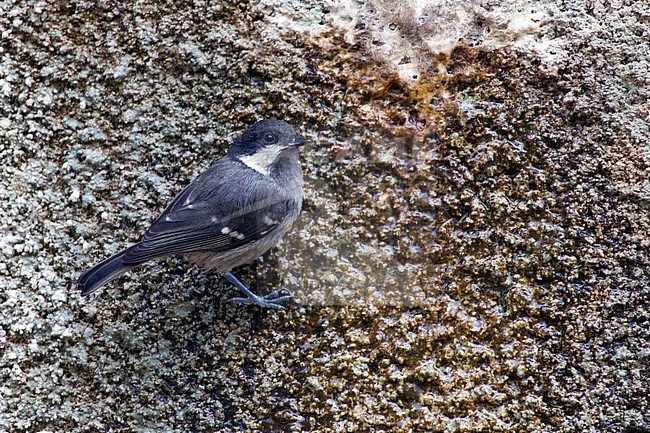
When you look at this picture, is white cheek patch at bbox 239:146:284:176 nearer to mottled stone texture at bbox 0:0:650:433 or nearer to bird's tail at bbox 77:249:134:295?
mottled stone texture at bbox 0:0:650:433

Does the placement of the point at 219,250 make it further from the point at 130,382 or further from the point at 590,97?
the point at 590,97

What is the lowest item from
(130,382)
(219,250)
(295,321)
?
(130,382)

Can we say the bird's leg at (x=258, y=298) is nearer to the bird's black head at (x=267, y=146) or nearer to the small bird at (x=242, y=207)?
the small bird at (x=242, y=207)

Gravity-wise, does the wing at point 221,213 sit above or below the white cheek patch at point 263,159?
below

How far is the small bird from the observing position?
3.16 m

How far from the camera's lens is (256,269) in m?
3.39

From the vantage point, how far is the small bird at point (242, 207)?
10.4 ft

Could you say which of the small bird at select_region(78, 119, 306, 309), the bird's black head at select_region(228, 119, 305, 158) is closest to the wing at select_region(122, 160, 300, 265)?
the small bird at select_region(78, 119, 306, 309)

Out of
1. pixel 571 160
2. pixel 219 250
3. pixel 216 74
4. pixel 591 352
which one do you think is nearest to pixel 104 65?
pixel 216 74

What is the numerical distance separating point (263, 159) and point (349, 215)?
A: 1.61 ft

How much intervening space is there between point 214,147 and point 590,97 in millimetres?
1850

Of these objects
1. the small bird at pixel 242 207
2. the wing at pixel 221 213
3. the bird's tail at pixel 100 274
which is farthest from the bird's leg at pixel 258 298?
the bird's tail at pixel 100 274

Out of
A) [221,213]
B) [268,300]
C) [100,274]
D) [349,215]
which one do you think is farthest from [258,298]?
[100,274]

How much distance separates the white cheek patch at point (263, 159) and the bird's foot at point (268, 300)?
1.91 feet
